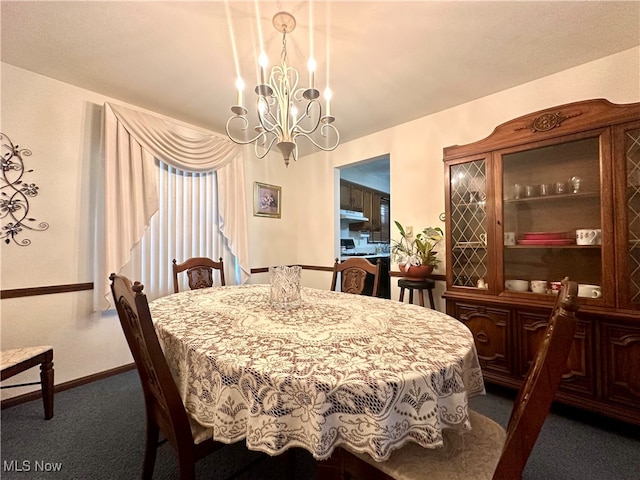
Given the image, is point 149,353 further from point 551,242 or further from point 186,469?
point 551,242

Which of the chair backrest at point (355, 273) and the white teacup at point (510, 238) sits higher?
the white teacup at point (510, 238)

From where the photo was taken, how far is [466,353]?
85cm

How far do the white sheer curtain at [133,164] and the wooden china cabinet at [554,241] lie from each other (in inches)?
94.0

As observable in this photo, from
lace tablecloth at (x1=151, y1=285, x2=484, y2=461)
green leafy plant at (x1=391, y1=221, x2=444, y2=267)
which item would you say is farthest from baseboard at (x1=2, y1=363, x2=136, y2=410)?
green leafy plant at (x1=391, y1=221, x2=444, y2=267)

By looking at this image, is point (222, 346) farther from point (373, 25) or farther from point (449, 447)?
point (373, 25)

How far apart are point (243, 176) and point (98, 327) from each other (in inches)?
78.1

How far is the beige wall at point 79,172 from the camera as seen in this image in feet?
6.26

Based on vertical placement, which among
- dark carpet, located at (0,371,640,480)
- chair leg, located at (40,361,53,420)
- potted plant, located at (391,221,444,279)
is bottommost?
dark carpet, located at (0,371,640,480)

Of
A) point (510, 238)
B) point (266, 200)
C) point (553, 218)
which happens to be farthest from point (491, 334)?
point (266, 200)

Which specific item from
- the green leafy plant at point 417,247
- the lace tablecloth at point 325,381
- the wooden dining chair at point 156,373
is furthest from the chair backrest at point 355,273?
the wooden dining chair at point 156,373

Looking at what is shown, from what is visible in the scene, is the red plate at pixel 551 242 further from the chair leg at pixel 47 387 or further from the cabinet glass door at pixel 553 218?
the chair leg at pixel 47 387

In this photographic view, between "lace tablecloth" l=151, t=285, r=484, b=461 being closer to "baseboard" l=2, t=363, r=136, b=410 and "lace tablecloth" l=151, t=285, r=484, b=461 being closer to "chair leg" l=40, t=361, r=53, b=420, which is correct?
"chair leg" l=40, t=361, r=53, b=420

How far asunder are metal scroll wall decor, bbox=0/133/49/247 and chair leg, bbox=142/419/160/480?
180cm

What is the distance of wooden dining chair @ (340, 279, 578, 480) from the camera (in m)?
0.61
